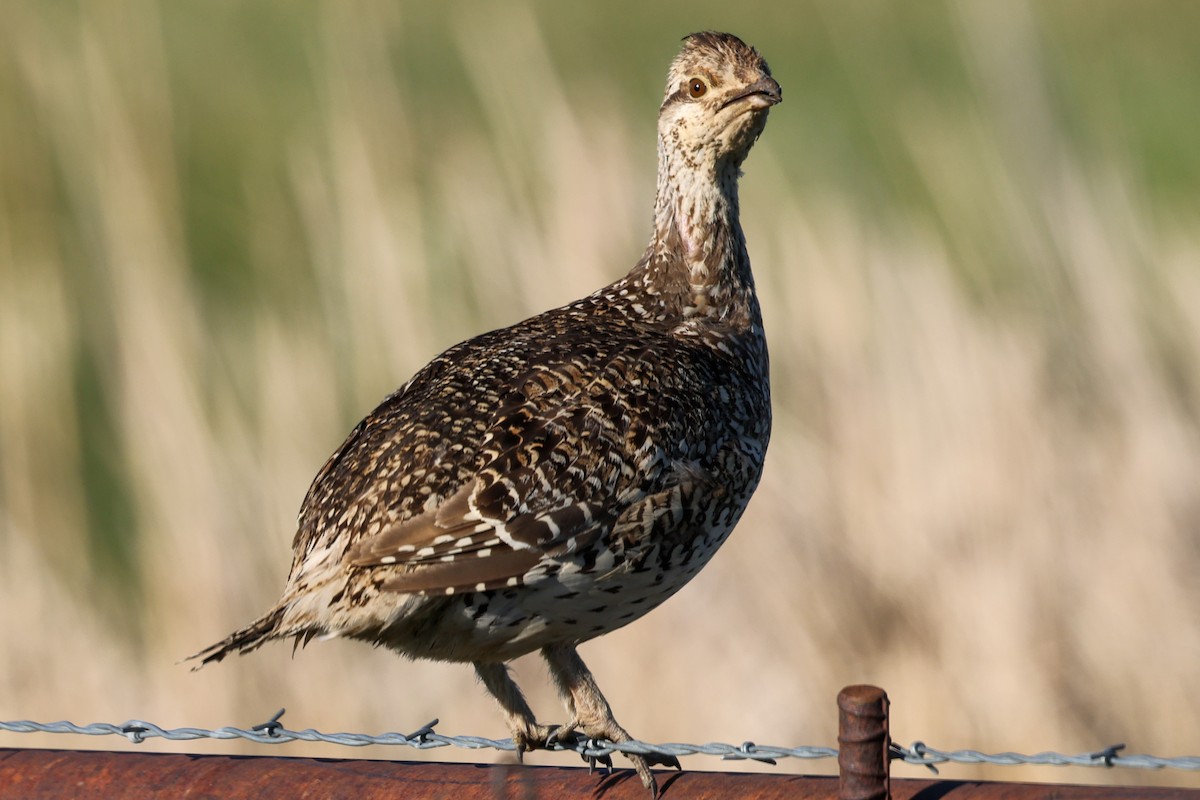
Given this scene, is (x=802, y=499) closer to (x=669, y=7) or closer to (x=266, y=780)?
(x=266, y=780)

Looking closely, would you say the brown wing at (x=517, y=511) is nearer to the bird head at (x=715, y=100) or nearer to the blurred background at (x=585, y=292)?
the bird head at (x=715, y=100)

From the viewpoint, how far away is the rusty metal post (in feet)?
8.77

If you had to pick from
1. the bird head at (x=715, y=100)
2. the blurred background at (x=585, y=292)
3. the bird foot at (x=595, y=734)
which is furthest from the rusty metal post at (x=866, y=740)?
the blurred background at (x=585, y=292)

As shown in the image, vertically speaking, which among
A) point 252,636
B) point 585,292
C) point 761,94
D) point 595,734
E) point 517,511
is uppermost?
point 761,94

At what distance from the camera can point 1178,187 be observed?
1025 centimetres

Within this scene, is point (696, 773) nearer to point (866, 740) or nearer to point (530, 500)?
point (866, 740)

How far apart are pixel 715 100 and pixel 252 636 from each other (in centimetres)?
203

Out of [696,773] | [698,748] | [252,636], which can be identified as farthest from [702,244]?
[696,773]

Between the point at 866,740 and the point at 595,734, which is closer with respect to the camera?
the point at 866,740

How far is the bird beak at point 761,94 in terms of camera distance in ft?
15.6

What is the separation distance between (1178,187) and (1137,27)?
2144 millimetres

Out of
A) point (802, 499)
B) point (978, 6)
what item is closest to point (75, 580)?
point (802, 499)

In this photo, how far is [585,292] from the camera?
20.8 ft

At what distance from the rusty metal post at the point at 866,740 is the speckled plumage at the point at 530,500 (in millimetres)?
615
